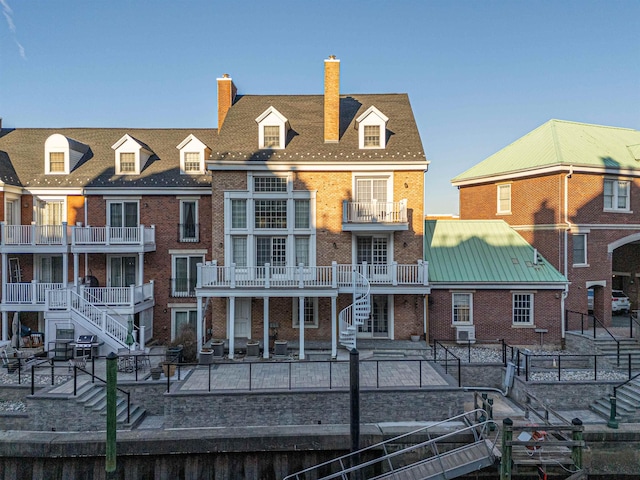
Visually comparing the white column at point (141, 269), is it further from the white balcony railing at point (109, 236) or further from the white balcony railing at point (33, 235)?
the white balcony railing at point (33, 235)

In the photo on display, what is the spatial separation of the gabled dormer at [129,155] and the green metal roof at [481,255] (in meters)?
14.8

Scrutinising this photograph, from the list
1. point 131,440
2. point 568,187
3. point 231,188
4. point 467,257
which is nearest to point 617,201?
point 568,187

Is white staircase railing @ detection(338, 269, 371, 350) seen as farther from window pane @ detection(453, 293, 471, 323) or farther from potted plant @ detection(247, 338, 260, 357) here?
window pane @ detection(453, 293, 471, 323)

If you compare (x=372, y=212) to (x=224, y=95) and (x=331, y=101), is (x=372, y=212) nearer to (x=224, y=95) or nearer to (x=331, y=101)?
(x=331, y=101)

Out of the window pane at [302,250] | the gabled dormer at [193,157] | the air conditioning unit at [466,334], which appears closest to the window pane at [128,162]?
the gabled dormer at [193,157]

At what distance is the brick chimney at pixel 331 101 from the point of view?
59.0ft

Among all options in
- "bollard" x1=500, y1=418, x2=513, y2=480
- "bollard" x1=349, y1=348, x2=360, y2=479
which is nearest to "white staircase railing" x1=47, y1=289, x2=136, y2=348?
"bollard" x1=349, y1=348, x2=360, y2=479

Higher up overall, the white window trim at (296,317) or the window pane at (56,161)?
the window pane at (56,161)

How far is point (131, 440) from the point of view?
10539mm

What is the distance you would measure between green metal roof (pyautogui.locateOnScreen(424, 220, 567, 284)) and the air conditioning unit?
2.06 meters

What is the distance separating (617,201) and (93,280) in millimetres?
26135

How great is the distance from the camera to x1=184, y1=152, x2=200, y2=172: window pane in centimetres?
1943

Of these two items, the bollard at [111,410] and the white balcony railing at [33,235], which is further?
the white balcony railing at [33,235]

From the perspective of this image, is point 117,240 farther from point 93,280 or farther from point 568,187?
point 568,187
